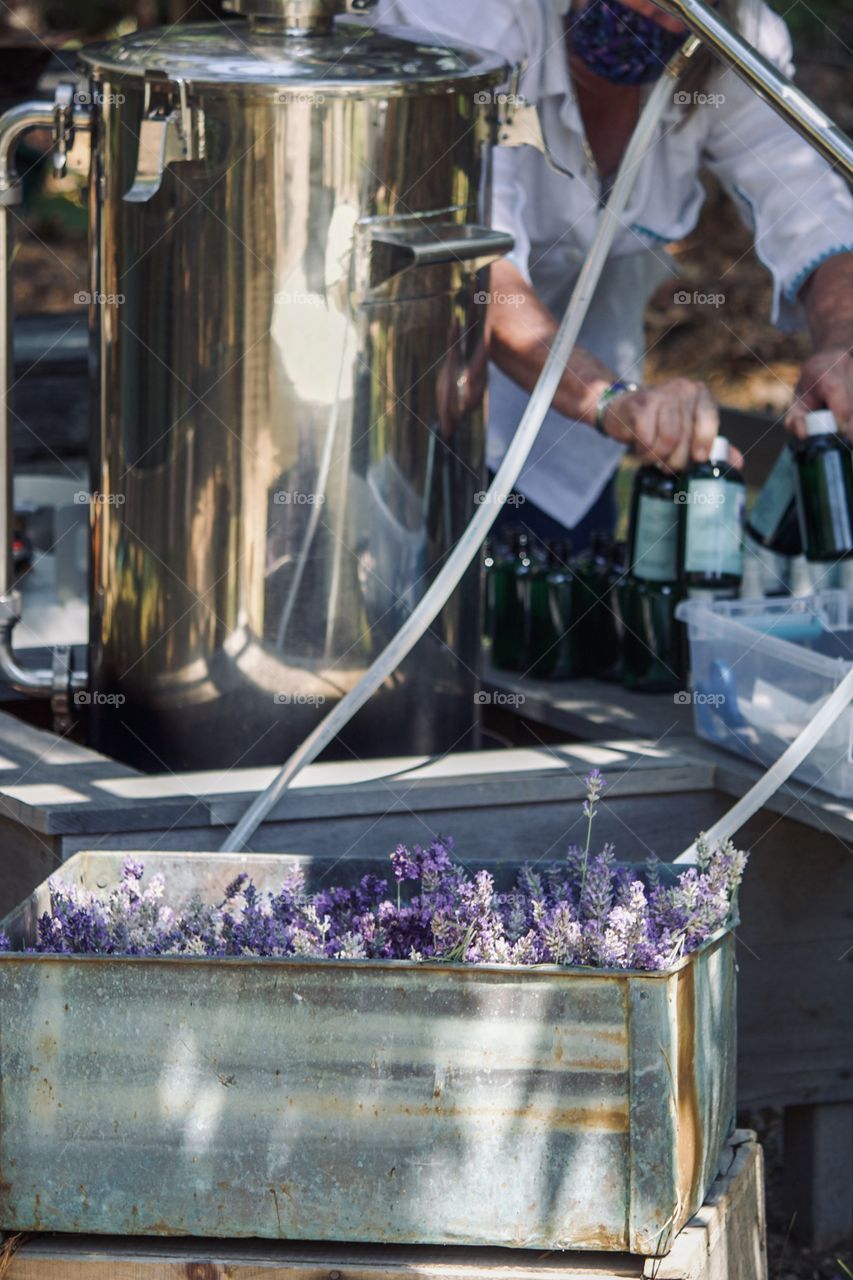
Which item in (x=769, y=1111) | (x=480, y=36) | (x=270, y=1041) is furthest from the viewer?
(x=769, y=1111)

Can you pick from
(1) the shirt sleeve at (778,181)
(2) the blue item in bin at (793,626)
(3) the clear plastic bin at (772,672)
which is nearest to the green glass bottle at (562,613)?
(3) the clear plastic bin at (772,672)

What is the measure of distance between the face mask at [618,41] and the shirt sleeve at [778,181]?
164 mm

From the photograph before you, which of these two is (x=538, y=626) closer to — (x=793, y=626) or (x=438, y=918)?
(x=793, y=626)

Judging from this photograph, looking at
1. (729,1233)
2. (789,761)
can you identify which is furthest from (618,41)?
(729,1233)

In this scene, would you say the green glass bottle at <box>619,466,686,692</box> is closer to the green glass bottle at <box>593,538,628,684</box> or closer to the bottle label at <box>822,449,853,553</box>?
the green glass bottle at <box>593,538,628,684</box>

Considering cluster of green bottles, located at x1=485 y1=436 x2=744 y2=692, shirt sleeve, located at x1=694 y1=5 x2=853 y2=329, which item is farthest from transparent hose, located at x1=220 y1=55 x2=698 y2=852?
shirt sleeve, located at x1=694 y1=5 x2=853 y2=329

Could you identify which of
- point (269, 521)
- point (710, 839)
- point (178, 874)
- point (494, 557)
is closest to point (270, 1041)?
point (178, 874)

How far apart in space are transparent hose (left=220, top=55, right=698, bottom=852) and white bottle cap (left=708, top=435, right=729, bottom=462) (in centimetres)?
30

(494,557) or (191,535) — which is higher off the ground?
(191,535)

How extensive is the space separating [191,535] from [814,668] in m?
0.68

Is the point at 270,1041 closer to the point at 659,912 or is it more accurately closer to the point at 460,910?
the point at 460,910

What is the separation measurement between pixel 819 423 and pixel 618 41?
63cm

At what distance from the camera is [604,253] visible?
80.7 inches

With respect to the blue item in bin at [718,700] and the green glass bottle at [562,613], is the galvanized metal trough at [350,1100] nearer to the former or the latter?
the blue item in bin at [718,700]
